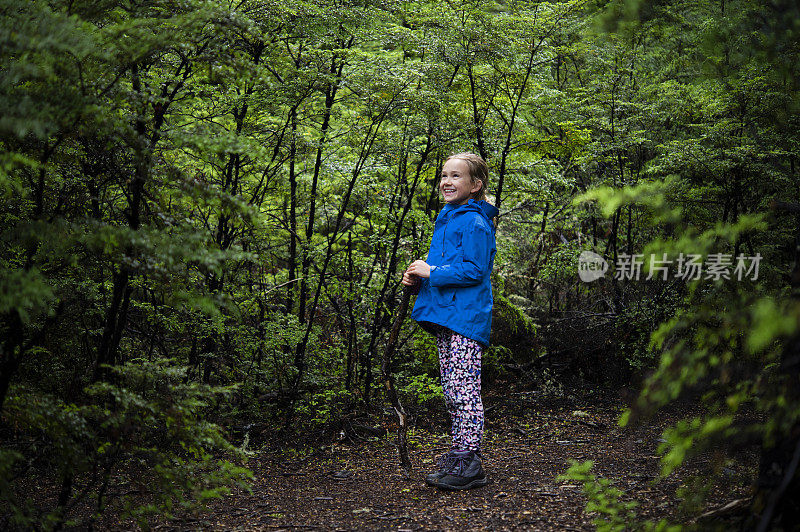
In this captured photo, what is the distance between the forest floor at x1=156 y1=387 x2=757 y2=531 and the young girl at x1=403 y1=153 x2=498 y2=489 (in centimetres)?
22

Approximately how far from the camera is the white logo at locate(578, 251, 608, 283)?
687cm

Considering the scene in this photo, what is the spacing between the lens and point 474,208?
142 inches

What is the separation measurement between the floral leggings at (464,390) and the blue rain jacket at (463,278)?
0.10 metres

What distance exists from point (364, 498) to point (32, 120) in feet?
9.13

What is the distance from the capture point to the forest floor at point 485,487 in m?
2.96

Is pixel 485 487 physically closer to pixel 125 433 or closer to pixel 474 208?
pixel 474 208

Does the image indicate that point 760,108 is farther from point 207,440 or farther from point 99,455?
point 99,455

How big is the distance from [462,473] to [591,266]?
4.26 metres

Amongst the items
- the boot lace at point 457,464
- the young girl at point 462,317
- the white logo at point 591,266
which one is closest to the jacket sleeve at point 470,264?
the young girl at point 462,317

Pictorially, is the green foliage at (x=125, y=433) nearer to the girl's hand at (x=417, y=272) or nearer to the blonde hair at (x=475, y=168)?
the girl's hand at (x=417, y=272)

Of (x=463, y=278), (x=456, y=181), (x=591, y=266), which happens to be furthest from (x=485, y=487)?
(x=591, y=266)

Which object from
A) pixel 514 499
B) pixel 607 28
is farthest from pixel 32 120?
pixel 607 28

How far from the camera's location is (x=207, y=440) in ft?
7.99

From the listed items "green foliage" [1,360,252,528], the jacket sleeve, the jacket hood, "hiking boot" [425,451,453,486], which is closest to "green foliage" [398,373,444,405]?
"hiking boot" [425,451,453,486]
